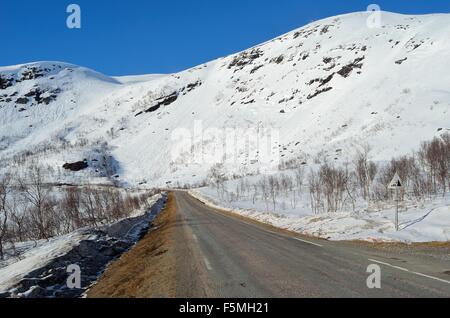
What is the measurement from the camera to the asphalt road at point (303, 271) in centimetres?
824

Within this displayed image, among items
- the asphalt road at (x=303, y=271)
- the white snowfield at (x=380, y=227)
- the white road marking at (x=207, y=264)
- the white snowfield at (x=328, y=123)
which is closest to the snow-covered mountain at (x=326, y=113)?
the white snowfield at (x=328, y=123)

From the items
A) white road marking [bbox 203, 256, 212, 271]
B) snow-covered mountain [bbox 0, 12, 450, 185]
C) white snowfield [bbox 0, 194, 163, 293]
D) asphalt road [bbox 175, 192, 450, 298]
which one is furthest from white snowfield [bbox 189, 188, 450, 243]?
snow-covered mountain [bbox 0, 12, 450, 185]

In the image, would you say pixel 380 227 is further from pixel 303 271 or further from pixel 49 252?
pixel 49 252

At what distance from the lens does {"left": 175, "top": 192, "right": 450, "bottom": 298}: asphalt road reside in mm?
8241

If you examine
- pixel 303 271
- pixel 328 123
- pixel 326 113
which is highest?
pixel 326 113

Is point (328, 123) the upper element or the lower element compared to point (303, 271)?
upper

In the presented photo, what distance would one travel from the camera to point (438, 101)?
277 feet

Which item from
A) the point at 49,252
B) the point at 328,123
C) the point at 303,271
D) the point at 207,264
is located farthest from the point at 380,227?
the point at 328,123

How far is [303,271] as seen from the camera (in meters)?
10.4

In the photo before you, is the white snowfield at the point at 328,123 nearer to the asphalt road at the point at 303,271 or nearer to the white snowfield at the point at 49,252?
the asphalt road at the point at 303,271

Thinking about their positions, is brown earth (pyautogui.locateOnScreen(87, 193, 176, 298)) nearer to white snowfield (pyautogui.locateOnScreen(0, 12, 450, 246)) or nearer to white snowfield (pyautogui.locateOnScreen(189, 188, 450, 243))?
white snowfield (pyautogui.locateOnScreen(189, 188, 450, 243))

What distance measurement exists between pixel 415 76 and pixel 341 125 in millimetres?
23156

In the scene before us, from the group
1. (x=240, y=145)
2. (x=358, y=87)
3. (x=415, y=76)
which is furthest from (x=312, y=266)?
(x=240, y=145)
